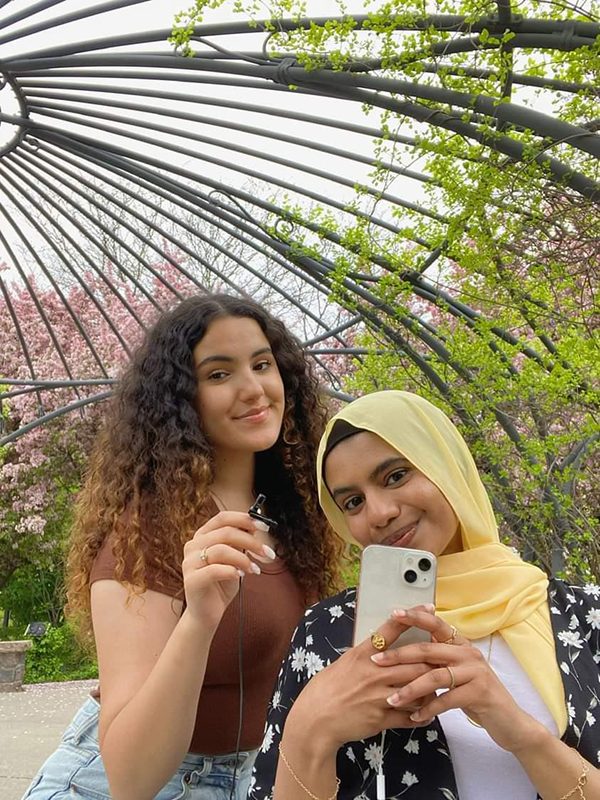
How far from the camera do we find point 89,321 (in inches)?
418

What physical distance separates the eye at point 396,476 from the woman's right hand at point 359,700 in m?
0.29

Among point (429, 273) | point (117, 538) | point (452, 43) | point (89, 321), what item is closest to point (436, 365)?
point (429, 273)

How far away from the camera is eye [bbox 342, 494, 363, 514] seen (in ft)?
4.41

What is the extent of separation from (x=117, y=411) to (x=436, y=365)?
7.49 feet

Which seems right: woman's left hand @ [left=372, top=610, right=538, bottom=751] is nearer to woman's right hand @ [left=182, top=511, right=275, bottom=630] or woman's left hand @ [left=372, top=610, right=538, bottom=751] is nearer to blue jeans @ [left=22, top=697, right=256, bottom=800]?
woman's right hand @ [left=182, top=511, right=275, bottom=630]

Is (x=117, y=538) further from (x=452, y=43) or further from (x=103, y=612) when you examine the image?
(x=452, y=43)

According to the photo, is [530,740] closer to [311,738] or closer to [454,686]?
[454,686]

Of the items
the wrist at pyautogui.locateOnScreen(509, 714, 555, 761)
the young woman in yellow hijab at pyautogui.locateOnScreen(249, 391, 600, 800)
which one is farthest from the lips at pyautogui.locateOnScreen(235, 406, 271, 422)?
the wrist at pyautogui.locateOnScreen(509, 714, 555, 761)

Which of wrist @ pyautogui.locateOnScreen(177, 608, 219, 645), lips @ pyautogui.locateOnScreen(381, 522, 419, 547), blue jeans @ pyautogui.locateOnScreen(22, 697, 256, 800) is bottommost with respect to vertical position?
blue jeans @ pyautogui.locateOnScreen(22, 697, 256, 800)

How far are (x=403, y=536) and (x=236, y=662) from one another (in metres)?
0.49

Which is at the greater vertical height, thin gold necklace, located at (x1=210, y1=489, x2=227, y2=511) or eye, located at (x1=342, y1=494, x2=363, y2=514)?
thin gold necklace, located at (x1=210, y1=489, x2=227, y2=511)

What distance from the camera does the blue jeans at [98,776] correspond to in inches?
60.3

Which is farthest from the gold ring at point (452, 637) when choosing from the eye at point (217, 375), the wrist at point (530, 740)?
the eye at point (217, 375)

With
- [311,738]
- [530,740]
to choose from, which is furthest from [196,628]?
[530,740]
